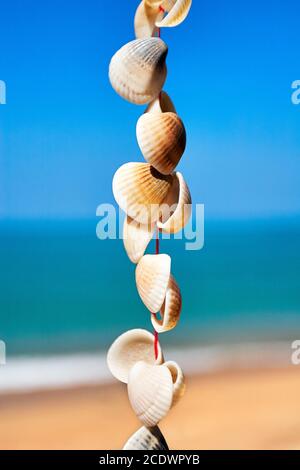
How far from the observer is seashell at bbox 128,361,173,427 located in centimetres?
62

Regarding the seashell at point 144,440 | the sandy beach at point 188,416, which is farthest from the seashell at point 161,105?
the sandy beach at point 188,416

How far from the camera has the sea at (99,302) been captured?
1442 mm

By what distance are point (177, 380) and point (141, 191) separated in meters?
0.21

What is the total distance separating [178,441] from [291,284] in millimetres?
604

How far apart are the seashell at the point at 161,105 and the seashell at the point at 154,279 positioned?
16 cm

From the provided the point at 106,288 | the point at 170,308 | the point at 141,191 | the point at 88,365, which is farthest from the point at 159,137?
the point at 88,365

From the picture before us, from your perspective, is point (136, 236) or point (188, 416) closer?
point (136, 236)

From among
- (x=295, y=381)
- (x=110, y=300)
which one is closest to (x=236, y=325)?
(x=295, y=381)

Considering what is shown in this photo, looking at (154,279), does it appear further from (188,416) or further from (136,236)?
(188,416)

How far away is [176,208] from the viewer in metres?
0.64

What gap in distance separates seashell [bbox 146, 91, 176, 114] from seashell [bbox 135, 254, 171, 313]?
0.53ft

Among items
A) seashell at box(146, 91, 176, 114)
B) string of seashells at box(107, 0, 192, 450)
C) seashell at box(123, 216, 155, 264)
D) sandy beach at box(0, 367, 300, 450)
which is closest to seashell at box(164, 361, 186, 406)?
string of seashells at box(107, 0, 192, 450)

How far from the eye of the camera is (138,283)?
2.15ft

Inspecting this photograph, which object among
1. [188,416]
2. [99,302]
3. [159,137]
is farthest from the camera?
[99,302]
